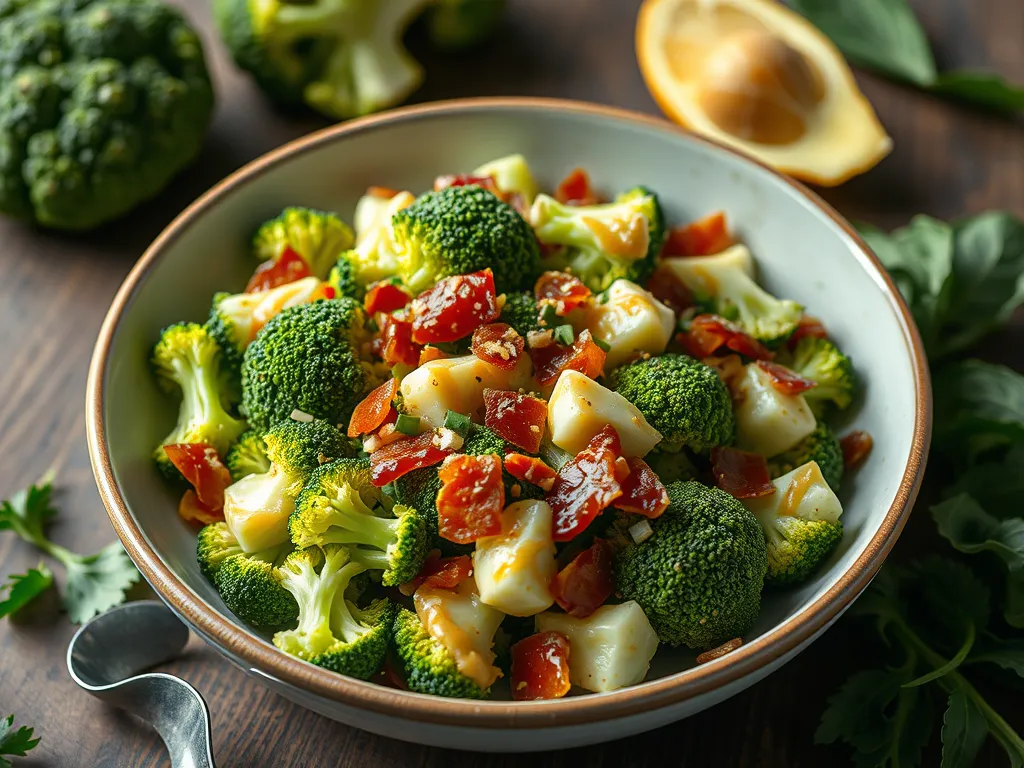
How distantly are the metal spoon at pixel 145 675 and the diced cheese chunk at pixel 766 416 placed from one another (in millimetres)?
1470

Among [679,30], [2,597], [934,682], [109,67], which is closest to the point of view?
[934,682]

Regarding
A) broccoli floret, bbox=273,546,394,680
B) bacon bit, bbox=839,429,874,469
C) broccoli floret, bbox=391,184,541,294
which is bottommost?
bacon bit, bbox=839,429,874,469

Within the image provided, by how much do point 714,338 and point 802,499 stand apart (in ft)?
1.62

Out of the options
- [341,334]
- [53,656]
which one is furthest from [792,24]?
[53,656]

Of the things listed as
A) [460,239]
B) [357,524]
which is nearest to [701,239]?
[460,239]

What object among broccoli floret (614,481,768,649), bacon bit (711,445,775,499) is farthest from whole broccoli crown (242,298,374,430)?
bacon bit (711,445,775,499)

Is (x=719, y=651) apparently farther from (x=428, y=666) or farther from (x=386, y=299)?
(x=386, y=299)

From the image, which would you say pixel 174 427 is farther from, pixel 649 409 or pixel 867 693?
pixel 867 693

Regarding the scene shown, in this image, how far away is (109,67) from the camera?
132 inches

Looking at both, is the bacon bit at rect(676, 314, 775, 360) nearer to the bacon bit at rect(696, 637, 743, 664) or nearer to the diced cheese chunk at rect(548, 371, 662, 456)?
the diced cheese chunk at rect(548, 371, 662, 456)

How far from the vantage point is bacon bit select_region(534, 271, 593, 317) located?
245cm

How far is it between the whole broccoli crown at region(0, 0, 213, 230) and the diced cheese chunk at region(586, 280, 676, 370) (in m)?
1.86

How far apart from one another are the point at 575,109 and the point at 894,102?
1.77 m

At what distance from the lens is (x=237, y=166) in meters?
3.73
